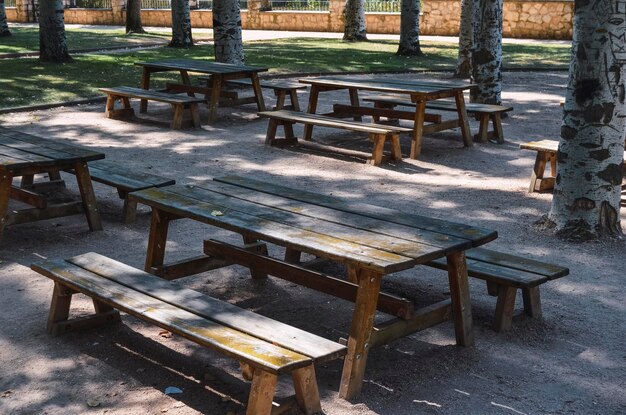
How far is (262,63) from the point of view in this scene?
1803 centimetres

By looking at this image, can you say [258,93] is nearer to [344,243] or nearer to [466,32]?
[466,32]

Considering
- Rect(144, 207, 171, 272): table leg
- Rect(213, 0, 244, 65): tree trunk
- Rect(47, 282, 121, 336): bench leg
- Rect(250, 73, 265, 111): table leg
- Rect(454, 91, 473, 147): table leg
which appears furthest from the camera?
Rect(213, 0, 244, 65): tree trunk

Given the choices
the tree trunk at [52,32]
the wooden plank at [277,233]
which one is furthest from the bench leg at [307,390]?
the tree trunk at [52,32]

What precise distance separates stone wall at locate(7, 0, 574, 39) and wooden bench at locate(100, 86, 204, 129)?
1745 cm

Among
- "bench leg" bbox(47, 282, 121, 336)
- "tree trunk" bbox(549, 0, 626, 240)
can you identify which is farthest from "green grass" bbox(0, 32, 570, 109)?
"tree trunk" bbox(549, 0, 626, 240)

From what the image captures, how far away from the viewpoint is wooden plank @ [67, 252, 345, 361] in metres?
3.63

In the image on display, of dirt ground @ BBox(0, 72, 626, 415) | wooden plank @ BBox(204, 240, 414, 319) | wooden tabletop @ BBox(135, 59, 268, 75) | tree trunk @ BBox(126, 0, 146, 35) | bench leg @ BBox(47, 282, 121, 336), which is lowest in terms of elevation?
dirt ground @ BBox(0, 72, 626, 415)

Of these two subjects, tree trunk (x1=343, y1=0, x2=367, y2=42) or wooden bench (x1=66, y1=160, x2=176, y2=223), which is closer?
wooden bench (x1=66, y1=160, x2=176, y2=223)

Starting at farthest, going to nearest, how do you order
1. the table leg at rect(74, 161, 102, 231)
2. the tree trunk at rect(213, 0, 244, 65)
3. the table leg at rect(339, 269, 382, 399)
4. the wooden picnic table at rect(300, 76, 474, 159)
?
the tree trunk at rect(213, 0, 244, 65), the wooden picnic table at rect(300, 76, 474, 159), the table leg at rect(74, 161, 102, 231), the table leg at rect(339, 269, 382, 399)

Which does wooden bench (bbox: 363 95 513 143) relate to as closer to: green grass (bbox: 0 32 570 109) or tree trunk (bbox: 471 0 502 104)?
tree trunk (bbox: 471 0 502 104)

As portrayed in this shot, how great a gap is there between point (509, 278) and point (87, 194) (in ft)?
10.9

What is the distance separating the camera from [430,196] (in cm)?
789

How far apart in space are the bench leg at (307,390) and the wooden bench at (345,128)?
17.8 feet

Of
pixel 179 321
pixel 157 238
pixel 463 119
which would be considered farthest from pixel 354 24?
pixel 179 321
